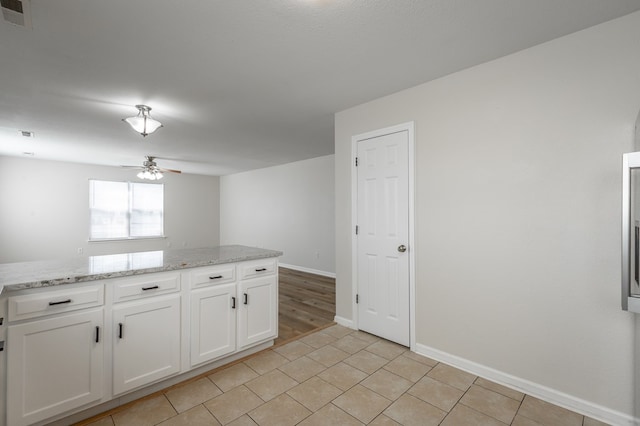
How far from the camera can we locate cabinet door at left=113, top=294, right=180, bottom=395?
1.88 m

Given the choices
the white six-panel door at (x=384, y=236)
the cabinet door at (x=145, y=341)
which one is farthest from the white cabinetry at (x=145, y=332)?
the white six-panel door at (x=384, y=236)

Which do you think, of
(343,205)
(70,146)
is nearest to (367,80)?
(343,205)

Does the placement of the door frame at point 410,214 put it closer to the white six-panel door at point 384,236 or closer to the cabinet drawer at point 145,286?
the white six-panel door at point 384,236

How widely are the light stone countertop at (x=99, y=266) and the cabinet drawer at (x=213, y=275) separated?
6cm

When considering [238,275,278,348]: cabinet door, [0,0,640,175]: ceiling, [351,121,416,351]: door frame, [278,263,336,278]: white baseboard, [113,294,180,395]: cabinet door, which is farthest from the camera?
[278,263,336,278]: white baseboard

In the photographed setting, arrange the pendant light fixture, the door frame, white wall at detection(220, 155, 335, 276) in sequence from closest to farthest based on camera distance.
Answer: the door frame < the pendant light fixture < white wall at detection(220, 155, 335, 276)

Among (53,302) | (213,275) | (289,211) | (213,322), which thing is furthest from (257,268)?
(289,211)

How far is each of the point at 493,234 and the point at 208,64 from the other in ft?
8.75

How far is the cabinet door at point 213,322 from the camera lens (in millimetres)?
2230

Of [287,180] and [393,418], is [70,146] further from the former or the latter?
[393,418]

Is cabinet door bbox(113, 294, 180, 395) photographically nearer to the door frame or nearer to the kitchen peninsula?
the kitchen peninsula

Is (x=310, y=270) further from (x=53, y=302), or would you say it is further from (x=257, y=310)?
(x=53, y=302)

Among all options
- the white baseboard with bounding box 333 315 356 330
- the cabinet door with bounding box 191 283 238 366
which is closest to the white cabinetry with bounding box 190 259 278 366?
the cabinet door with bounding box 191 283 238 366

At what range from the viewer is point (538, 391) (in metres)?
2.00
